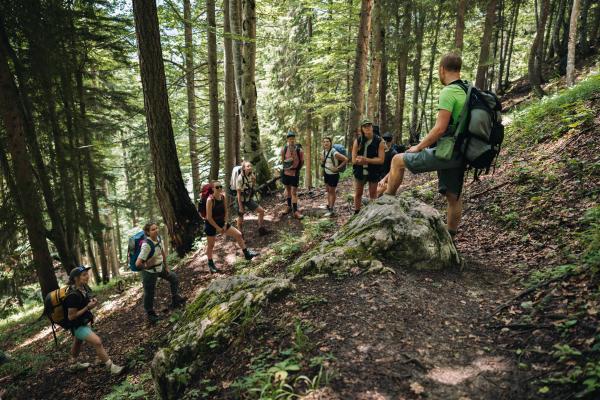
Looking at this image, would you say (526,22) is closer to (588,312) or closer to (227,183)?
(227,183)

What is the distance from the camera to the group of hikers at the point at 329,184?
409 cm

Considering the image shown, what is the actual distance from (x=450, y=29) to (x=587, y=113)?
18.5 m

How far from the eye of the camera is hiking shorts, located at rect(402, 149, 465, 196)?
4215 mm

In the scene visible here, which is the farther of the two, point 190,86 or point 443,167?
point 190,86

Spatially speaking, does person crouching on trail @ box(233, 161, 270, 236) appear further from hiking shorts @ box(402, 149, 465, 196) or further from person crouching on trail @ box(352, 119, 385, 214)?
hiking shorts @ box(402, 149, 465, 196)

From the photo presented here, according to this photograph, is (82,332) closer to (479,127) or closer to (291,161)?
(291,161)

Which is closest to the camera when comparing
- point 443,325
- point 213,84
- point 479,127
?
point 443,325

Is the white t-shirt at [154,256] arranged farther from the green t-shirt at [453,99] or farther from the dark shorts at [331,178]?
the green t-shirt at [453,99]

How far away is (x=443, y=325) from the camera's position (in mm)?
3303

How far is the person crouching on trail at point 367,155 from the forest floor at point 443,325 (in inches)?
64.2

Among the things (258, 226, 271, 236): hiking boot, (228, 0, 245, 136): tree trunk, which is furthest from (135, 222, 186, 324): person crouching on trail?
(228, 0, 245, 136): tree trunk

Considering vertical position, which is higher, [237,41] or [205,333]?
[237,41]

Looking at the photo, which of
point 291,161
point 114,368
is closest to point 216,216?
point 291,161

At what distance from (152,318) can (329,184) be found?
5.06m
